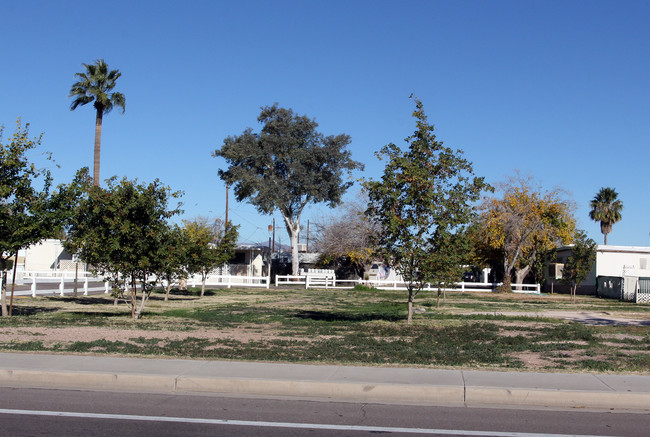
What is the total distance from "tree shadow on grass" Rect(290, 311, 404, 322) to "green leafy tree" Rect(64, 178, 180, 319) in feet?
17.1

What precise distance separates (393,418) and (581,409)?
2666mm

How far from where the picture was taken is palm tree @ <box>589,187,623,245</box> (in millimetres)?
65500

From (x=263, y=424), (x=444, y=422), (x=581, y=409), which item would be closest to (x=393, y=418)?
(x=444, y=422)

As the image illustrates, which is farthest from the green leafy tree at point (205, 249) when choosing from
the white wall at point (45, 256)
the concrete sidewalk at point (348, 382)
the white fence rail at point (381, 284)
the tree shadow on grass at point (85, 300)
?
the white wall at point (45, 256)

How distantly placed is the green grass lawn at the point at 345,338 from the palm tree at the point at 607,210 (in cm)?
4882

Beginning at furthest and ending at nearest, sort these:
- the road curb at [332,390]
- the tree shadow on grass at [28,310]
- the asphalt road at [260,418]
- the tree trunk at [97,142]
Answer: the tree trunk at [97,142]
the tree shadow on grass at [28,310]
the road curb at [332,390]
the asphalt road at [260,418]

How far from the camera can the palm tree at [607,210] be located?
65.5 metres

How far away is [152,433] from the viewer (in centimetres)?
727

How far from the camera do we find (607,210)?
65625mm

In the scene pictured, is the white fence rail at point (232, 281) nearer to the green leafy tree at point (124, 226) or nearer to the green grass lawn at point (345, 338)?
the green grass lawn at point (345, 338)

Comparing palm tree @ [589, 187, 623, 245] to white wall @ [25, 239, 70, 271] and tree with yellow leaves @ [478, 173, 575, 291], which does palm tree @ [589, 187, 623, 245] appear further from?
white wall @ [25, 239, 70, 271]

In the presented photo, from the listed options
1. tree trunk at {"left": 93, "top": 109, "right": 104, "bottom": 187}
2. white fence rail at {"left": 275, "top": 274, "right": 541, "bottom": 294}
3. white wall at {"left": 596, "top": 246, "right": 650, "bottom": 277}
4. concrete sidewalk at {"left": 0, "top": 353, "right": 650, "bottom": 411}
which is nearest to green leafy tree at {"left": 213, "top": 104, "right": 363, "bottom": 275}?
white fence rail at {"left": 275, "top": 274, "right": 541, "bottom": 294}

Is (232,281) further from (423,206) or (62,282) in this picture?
(423,206)

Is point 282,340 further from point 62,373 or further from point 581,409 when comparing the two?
point 581,409
